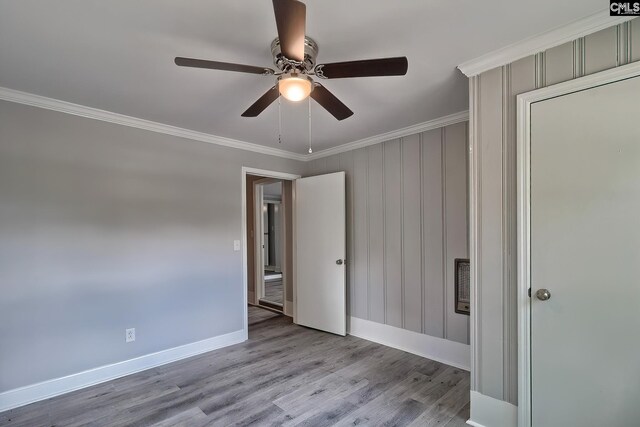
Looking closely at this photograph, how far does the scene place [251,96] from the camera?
2.46 meters

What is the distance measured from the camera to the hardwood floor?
2.19 metres

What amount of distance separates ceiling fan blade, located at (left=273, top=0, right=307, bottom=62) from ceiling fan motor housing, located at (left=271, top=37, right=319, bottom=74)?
112 mm

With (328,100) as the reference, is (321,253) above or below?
below

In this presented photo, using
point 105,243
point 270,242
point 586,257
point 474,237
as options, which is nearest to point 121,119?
point 105,243

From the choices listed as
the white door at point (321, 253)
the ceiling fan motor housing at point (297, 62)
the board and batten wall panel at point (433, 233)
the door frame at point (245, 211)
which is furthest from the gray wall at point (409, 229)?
the ceiling fan motor housing at point (297, 62)

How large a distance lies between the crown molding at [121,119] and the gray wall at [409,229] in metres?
1.25

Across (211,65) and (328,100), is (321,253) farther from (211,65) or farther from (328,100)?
(211,65)

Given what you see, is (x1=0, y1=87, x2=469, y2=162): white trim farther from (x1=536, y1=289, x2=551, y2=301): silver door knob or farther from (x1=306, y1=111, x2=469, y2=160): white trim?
(x1=536, y1=289, x2=551, y2=301): silver door knob

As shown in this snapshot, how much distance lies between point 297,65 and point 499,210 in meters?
1.49

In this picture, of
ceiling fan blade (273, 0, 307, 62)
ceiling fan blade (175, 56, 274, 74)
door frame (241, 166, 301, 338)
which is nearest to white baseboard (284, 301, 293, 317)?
door frame (241, 166, 301, 338)

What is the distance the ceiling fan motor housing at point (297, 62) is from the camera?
1592 millimetres

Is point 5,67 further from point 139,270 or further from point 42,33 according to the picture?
point 139,270

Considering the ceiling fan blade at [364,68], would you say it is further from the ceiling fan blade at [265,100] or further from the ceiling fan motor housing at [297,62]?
the ceiling fan blade at [265,100]

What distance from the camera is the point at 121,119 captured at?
2879 millimetres
